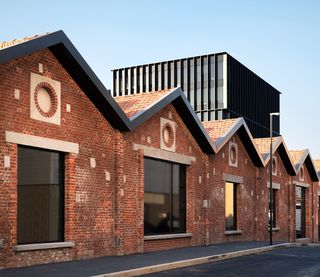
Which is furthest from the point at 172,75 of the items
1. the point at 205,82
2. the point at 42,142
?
the point at 42,142

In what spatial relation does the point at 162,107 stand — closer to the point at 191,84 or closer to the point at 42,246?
the point at 42,246

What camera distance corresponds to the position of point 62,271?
1515 centimetres

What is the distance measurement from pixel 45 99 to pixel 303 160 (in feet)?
98.9

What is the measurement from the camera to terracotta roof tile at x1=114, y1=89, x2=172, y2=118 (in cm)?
2234

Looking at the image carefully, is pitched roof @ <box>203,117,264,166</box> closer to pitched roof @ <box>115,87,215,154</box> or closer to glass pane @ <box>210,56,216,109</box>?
pitched roof @ <box>115,87,215,154</box>

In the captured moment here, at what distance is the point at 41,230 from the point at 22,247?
134 cm

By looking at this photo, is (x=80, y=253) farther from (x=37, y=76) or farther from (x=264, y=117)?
(x=264, y=117)

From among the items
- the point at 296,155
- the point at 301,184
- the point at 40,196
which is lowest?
the point at 40,196

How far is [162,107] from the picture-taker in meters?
23.2

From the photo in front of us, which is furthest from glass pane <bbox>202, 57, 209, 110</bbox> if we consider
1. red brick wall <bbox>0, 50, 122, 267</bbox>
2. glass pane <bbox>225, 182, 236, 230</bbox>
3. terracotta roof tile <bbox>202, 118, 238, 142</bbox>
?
red brick wall <bbox>0, 50, 122, 267</bbox>

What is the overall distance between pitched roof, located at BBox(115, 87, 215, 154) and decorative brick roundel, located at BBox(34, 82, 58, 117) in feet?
12.5

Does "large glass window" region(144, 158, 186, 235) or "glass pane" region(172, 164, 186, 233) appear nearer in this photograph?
"large glass window" region(144, 158, 186, 235)

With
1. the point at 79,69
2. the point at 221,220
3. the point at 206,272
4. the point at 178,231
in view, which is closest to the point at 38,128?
the point at 79,69

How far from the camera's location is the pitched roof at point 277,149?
36781 millimetres
